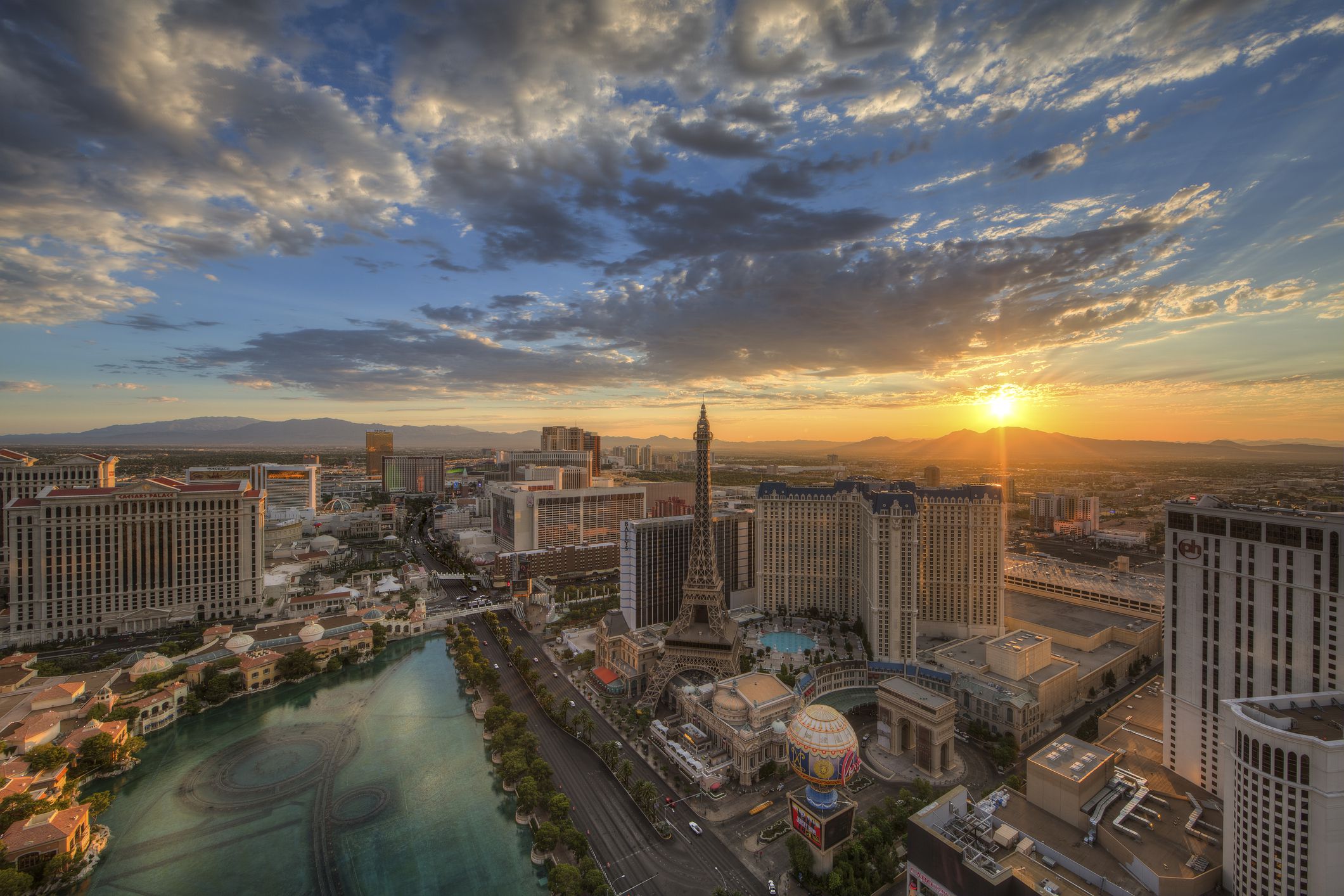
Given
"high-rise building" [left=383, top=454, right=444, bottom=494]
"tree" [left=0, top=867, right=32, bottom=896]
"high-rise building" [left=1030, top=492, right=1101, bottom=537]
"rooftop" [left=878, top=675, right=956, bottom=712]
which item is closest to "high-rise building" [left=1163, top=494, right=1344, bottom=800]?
"rooftop" [left=878, top=675, right=956, bottom=712]

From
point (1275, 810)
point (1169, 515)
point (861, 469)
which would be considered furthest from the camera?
point (861, 469)

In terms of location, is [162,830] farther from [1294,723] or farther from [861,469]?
[861,469]

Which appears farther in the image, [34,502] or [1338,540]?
[34,502]

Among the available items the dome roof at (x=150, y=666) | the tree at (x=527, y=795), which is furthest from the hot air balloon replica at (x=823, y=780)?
the dome roof at (x=150, y=666)

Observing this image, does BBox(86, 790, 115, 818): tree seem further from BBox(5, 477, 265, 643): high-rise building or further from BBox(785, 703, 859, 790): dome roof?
BBox(785, 703, 859, 790): dome roof

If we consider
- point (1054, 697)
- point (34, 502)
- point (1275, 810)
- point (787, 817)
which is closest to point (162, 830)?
point (787, 817)

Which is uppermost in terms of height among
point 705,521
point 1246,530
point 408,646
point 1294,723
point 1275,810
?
point 1246,530

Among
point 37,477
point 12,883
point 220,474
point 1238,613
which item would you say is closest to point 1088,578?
point 1238,613
